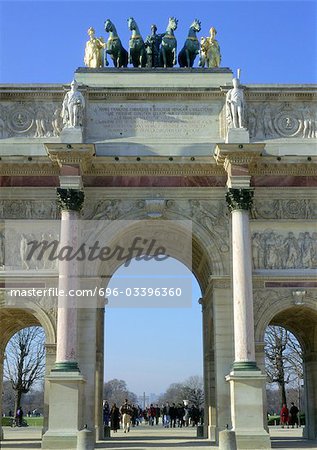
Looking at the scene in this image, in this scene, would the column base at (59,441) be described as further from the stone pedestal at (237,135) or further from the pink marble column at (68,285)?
the stone pedestal at (237,135)

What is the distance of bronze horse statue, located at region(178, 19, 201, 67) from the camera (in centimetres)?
2627

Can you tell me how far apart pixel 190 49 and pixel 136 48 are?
1.94 metres

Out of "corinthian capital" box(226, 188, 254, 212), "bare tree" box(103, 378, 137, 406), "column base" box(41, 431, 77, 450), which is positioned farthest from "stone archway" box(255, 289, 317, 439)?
"bare tree" box(103, 378, 137, 406)

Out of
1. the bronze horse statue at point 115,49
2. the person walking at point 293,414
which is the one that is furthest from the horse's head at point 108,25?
the person walking at point 293,414

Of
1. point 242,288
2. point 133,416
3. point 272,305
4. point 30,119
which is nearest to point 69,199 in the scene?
point 30,119

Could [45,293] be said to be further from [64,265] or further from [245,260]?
[245,260]

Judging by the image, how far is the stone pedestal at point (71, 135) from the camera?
23016mm

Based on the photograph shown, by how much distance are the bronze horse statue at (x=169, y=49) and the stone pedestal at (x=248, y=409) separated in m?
11.5

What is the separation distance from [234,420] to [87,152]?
9.16 m

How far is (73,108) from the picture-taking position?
23453 mm

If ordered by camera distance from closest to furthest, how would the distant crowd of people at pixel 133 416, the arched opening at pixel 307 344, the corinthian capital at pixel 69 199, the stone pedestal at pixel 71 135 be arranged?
1. the corinthian capital at pixel 69 199
2. the stone pedestal at pixel 71 135
3. the arched opening at pixel 307 344
4. the distant crowd of people at pixel 133 416

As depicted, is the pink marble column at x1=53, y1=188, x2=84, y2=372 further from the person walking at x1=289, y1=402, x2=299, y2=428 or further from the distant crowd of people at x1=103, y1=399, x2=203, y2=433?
the person walking at x1=289, y1=402, x2=299, y2=428

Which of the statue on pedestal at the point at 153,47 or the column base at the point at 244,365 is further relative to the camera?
the statue on pedestal at the point at 153,47

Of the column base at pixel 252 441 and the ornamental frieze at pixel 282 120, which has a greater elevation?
the ornamental frieze at pixel 282 120
